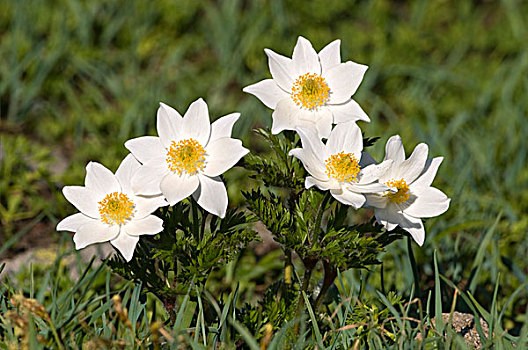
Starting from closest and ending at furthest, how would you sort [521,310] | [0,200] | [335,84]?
[335,84], [521,310], [0,200]

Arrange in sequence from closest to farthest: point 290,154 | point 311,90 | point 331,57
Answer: point 290,154, point 311,90, point 331,57

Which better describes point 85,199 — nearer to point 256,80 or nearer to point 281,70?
point 281,70

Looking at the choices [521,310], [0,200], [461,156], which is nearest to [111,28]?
[0,200]

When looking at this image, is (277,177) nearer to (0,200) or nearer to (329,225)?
(329,225)

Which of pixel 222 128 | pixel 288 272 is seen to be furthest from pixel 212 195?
pixel 288 272

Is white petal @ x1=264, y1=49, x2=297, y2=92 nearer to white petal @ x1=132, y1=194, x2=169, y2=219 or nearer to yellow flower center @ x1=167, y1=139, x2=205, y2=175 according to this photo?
yellow flower center @ x1=167, y1=139, x2=205, y2=175

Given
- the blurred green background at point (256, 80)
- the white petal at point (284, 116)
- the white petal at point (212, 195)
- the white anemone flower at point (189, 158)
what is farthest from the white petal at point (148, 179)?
the blurred green background at point (256, 80)

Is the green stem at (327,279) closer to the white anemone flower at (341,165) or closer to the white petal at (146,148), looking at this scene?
the white anemone flower at (341,165)
